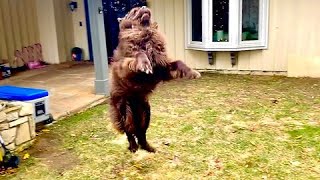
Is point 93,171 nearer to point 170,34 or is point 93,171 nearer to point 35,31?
point 170,34

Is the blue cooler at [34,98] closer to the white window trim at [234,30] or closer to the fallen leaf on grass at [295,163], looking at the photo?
the fallen leaf on grass at [295,163]

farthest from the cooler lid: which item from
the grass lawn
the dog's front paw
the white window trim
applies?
the white window trim

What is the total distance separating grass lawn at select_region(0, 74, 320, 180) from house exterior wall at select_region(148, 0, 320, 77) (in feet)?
4.40

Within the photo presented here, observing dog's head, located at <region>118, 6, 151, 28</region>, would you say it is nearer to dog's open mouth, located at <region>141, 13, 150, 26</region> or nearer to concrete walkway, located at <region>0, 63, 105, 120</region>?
dog's open mouth, located at <region>141, 13, 150, 26</region>

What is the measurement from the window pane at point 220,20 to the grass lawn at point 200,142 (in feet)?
6.14

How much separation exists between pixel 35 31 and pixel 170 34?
3544mm

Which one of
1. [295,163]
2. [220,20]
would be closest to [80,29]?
[220,20]

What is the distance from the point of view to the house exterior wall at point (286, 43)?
7.04 meters

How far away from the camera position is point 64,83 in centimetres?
703

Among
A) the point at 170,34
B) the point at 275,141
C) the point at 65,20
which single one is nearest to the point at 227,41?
the point at 170,34

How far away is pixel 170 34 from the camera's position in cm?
816

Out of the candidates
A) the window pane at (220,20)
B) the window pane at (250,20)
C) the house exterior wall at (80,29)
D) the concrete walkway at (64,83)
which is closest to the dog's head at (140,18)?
the concrete walkway at (64,83)

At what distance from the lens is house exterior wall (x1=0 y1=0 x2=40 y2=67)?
8.18 meters

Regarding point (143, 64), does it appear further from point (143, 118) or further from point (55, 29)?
point (55, 29)
